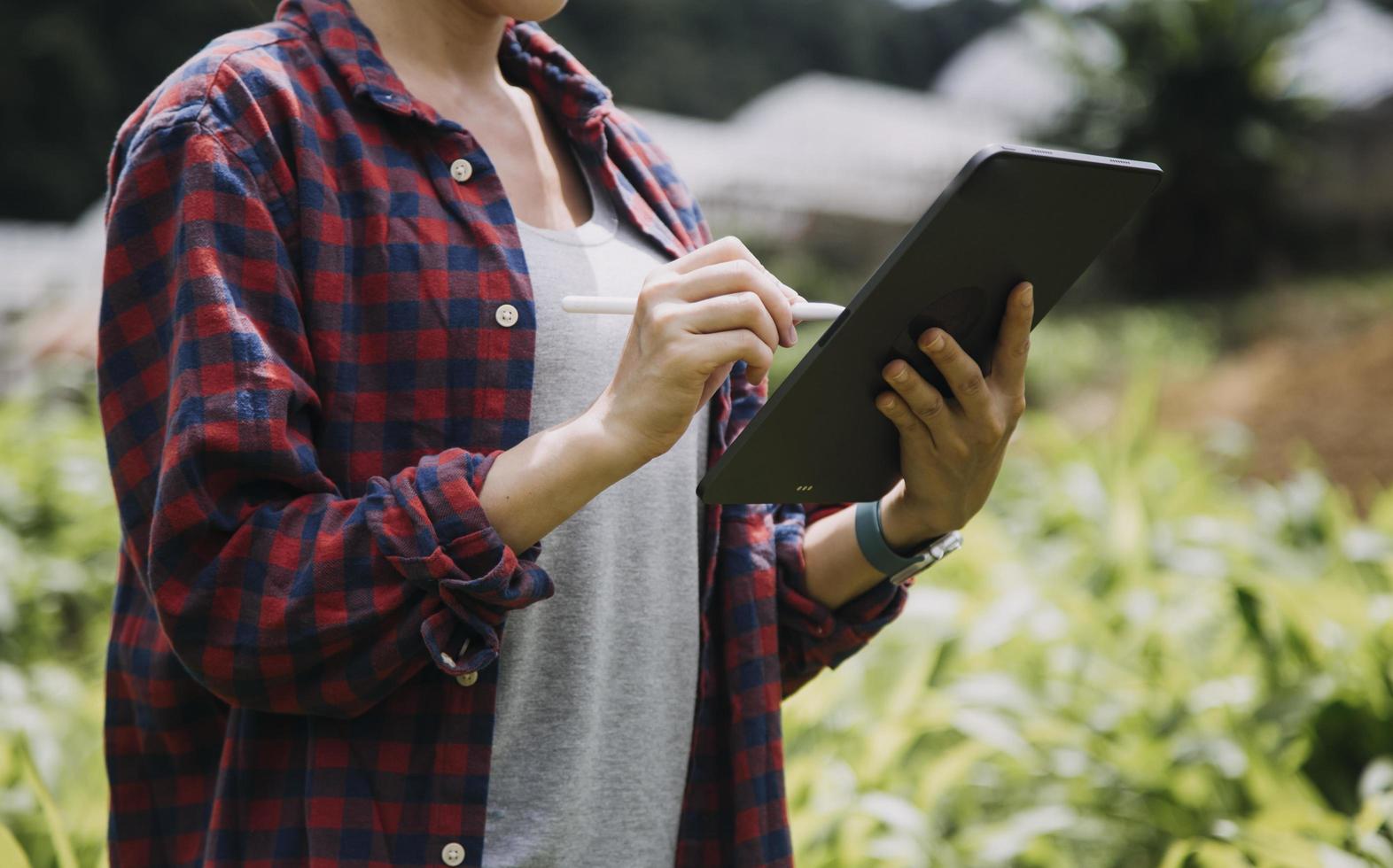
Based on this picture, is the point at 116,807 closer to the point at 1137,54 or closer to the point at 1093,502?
the point at 1093,502

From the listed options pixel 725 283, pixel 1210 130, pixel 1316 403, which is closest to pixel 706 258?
pixel 725 283

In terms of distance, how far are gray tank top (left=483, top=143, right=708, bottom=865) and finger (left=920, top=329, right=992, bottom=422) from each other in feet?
0.85

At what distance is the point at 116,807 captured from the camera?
1042 millimetres

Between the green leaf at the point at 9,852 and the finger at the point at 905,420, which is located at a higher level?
the finger at the point at 905,420

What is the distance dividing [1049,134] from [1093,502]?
9.83 m

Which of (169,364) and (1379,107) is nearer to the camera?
(169,364)

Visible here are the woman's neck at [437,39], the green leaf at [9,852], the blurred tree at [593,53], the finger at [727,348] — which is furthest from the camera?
the blurred tree at [593,53]

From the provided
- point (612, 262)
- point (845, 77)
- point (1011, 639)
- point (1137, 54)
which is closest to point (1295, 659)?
point (1011, 639)

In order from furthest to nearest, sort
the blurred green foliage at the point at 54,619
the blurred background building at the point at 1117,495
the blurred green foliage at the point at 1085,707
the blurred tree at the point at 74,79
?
1. the blurred tree at the point at 74,79
2. the blurred background building at the point at 1117,495
3. the blurred green foliage at the point at 1085,707
4. the blurred green foliage at the point at 54,619

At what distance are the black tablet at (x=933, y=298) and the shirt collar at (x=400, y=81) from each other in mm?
378

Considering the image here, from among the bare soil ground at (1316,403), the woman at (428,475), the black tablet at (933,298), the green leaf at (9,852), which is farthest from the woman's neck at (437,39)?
the bare soil ground at (1316,403)

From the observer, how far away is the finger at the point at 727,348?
0.84 meters

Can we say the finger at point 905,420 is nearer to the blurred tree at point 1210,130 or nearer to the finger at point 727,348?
the finger at point 727,348

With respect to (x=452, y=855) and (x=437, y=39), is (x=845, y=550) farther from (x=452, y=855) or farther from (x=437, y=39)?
(x=437, y=39)
